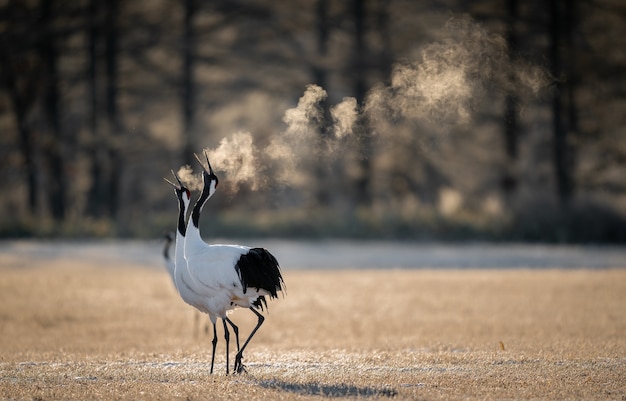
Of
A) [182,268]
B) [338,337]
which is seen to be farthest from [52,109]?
[182,268]

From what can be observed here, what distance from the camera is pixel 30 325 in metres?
16.5

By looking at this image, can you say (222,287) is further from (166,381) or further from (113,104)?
(113,104)

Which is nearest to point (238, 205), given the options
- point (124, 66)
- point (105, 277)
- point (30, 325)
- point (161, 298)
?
point (124, 66)

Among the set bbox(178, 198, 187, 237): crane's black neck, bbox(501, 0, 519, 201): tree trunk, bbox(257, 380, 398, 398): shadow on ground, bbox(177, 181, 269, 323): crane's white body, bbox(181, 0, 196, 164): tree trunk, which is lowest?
bbox(257, 380, 398, 398): shadow on ground

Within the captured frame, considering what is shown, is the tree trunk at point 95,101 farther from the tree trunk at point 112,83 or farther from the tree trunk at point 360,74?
the tree trunk at point 360,74

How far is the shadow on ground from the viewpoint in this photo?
29.6 ft

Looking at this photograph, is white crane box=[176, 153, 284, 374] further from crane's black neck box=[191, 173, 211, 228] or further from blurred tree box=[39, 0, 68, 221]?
blurred tree box=[39, 0, 68, 221]

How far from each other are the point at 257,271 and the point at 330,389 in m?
1.82

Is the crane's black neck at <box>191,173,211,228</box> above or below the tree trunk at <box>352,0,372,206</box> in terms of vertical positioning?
below

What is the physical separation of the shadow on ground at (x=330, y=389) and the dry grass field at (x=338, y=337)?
0.8 inches

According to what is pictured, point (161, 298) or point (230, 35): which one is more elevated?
point (230, 35)

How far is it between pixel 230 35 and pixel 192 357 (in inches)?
1109

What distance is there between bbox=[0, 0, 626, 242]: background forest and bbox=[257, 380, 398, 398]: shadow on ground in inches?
775

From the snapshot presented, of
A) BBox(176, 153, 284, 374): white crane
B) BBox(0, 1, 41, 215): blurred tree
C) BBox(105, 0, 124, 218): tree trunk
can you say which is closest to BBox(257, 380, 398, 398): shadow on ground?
BBox(176, 153, 284, 374): white crane
